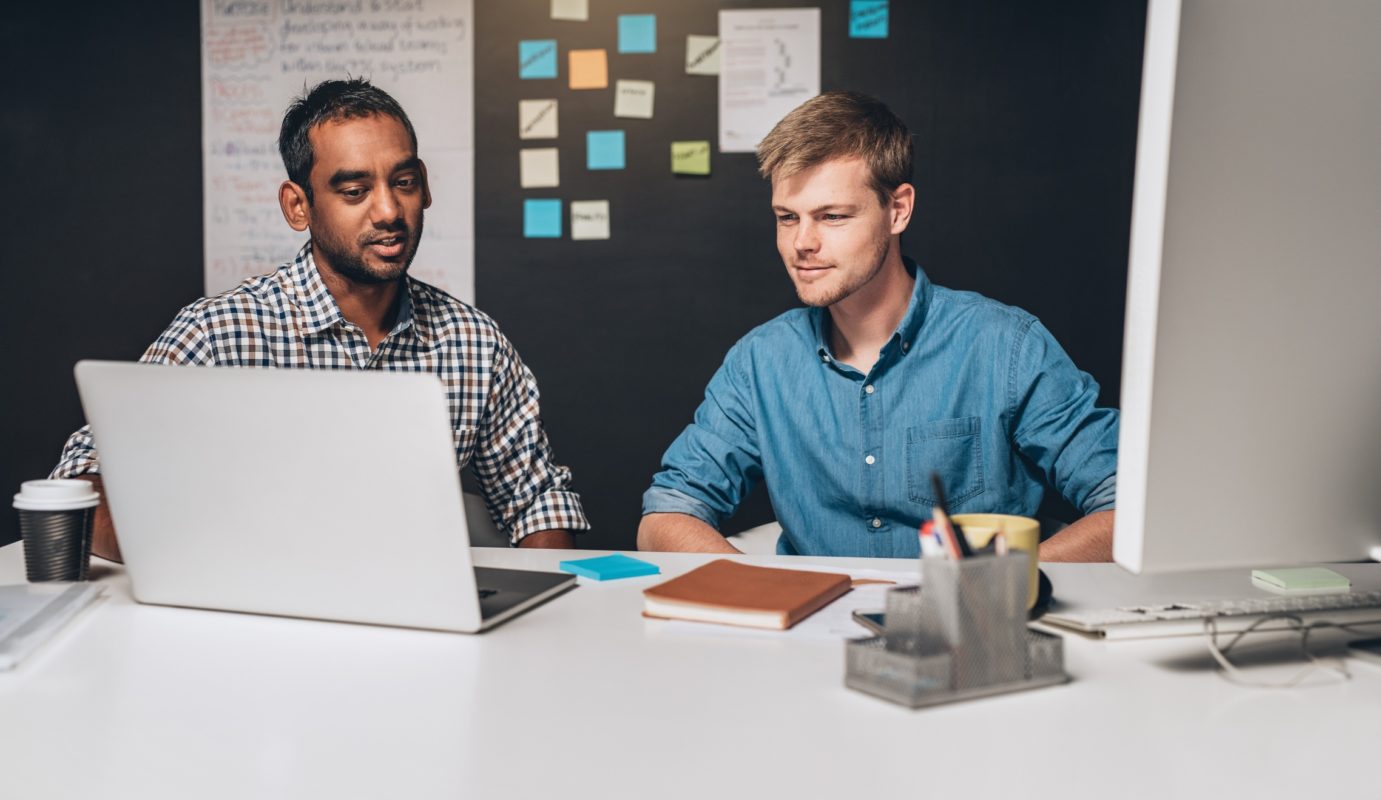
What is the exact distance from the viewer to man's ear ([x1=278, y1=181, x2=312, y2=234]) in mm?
2043

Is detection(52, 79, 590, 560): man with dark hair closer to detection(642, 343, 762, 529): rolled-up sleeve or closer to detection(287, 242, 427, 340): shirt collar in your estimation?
detection(287, 242, 427, 340): shirt collar

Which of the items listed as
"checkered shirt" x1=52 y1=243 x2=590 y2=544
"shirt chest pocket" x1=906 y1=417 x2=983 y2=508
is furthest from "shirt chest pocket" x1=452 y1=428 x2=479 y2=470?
"shirt chest pocket" x1=906 y1=417 x2=983 y2=508

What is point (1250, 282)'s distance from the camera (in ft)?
2.60

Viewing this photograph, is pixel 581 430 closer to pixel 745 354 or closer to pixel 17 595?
pixel 745 354

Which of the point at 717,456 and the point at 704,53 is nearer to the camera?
the point at 717,456

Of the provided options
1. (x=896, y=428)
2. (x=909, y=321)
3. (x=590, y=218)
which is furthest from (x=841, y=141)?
(x=590, y=218)

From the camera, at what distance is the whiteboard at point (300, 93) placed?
3.04 m

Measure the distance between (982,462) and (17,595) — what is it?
1.36m

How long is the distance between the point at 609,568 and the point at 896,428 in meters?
0.76

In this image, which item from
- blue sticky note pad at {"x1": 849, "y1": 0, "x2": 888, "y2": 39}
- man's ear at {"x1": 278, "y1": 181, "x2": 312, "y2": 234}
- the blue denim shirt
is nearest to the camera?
the blue denim shirt

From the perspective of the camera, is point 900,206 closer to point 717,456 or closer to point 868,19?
point 717,456

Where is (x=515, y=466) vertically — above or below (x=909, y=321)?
below

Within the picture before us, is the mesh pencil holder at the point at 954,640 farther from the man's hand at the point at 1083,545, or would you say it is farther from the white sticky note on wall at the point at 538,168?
the white sticky note on wall at the point at 538,168

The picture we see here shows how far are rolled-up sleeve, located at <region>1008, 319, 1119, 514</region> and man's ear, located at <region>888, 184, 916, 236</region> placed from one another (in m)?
0.30
